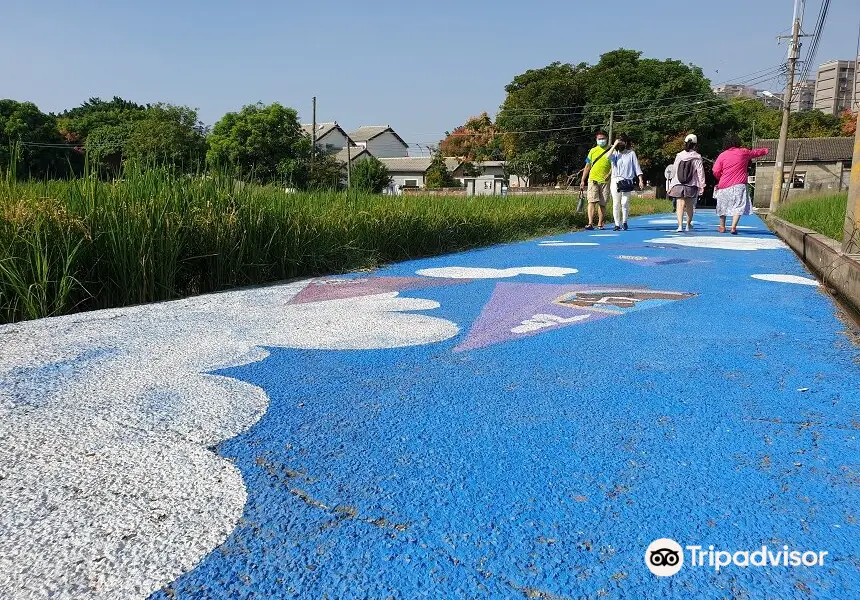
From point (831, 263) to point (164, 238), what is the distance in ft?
16.9

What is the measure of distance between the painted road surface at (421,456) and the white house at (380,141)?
78124 mm

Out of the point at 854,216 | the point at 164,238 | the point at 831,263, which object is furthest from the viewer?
the point at 831,263

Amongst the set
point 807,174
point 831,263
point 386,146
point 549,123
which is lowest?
point 831,263

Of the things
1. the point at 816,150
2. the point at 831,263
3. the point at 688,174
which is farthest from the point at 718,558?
the point at 816,150

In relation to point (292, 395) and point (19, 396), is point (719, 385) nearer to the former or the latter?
point (292, 395)

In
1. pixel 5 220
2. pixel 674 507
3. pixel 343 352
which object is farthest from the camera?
pixel 5 220

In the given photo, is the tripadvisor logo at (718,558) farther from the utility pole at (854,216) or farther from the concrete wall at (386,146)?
the concrete wall at (386,146)

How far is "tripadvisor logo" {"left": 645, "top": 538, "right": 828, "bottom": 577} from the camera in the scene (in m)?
1.27

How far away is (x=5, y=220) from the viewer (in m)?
3.55

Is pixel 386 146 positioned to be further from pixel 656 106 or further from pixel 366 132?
pixel 656 106

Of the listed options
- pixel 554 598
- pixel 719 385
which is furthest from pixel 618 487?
pixel 719 385

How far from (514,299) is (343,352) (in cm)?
175

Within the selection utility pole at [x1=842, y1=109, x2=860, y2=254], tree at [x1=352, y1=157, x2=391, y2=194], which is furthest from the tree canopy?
utility pole at [x1=842, y1=109, x2=860, y2=254]

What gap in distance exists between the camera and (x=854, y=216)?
14.6 feet
